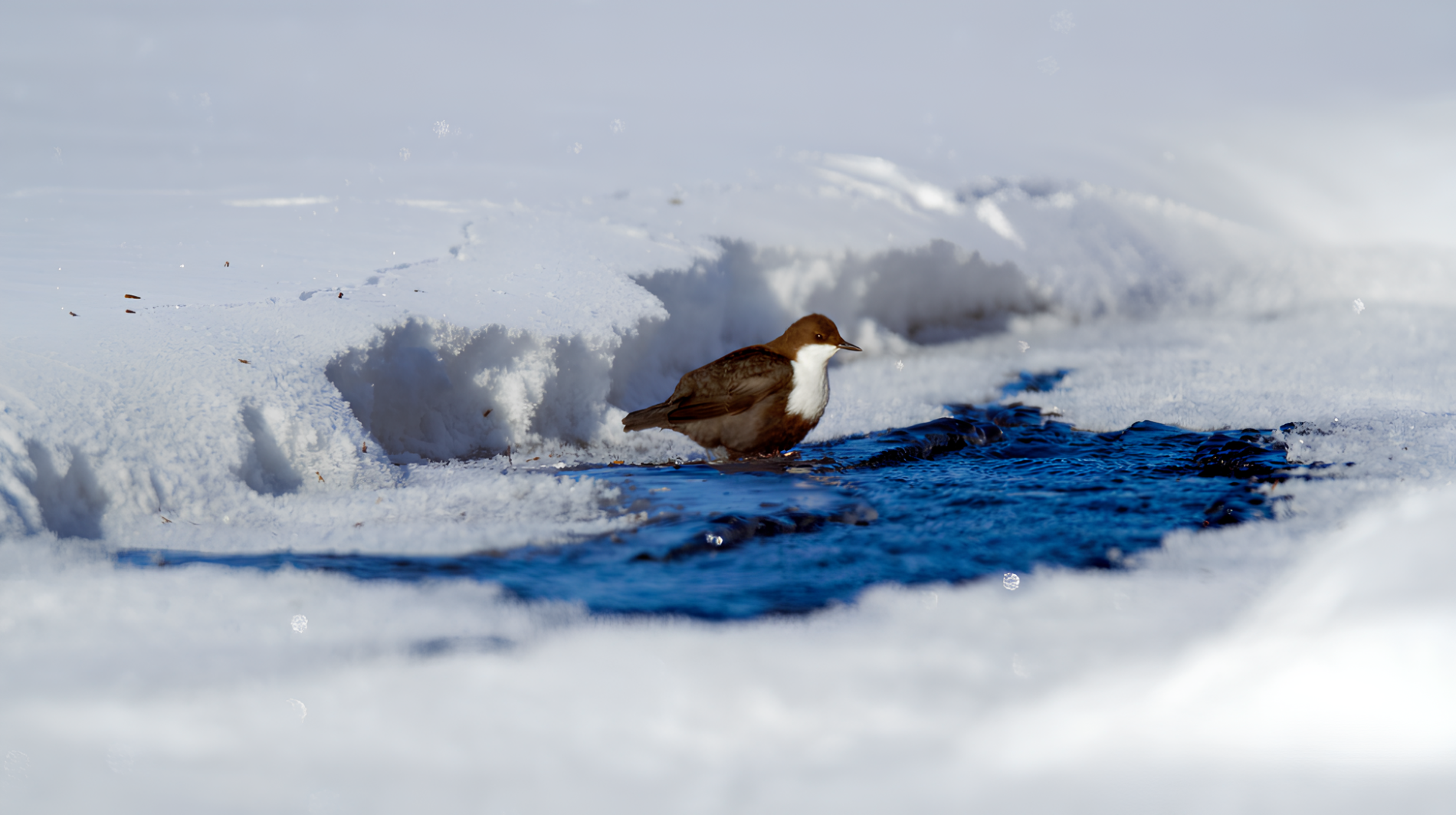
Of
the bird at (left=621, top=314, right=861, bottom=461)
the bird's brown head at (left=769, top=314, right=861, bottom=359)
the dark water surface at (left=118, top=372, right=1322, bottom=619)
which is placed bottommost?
the dark water surface at (left=118, top=372, right=1322, bottom=619)

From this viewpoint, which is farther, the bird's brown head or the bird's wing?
the bird's brown head

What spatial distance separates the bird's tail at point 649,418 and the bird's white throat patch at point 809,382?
0.59m

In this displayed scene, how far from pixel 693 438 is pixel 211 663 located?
8.73ft

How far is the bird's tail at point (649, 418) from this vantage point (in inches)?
178

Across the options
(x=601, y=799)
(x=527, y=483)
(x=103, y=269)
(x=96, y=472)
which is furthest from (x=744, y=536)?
(x=103, y=269)

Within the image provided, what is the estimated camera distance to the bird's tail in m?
4.53

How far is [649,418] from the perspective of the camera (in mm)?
4555

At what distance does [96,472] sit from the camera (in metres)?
3.12

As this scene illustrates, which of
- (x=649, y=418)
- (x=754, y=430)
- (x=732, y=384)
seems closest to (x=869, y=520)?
(x=754, y=430)

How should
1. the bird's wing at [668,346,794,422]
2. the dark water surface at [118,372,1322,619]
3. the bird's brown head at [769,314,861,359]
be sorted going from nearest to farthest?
the dark water surface at [118,372,1322,619] < the bird's wing at [668,346,794,422] < the bird's brown head at [769,314,861,359]

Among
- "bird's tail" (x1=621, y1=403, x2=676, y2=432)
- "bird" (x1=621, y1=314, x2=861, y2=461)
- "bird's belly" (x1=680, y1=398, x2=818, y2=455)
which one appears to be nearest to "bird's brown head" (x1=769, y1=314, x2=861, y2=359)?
"bird" (x1=621, y1=314, x2=861, y2=461)

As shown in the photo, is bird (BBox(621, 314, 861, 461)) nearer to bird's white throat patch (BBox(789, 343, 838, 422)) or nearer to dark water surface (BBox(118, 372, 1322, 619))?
bird's white throat patch (BBox(789, 343, 838, 422))

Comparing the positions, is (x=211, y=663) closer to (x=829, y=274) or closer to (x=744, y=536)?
(x=744, y=536)

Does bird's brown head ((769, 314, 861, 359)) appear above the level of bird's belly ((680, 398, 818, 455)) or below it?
above
